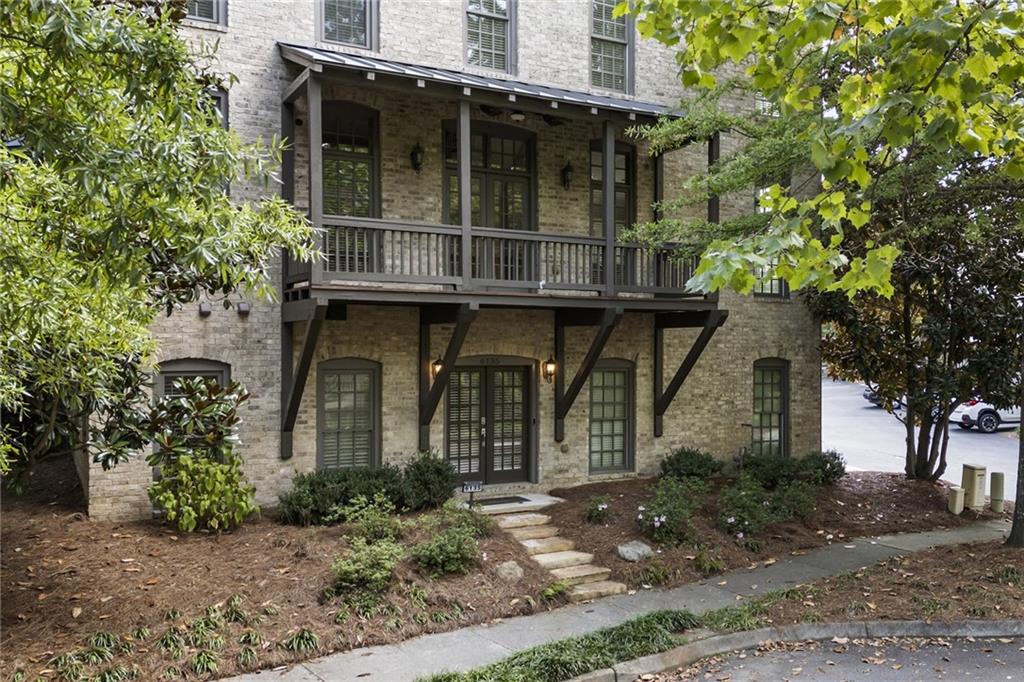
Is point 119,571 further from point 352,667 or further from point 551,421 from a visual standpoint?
point 551,421

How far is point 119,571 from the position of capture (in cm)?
875

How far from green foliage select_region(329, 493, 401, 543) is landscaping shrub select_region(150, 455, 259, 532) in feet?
4.28

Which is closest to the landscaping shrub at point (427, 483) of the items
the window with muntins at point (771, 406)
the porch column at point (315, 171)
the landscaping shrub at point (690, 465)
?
the porch column at point (315, 171)

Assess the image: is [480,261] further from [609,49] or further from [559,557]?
[609,49]

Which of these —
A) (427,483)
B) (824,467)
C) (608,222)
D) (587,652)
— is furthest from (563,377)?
(587,652)

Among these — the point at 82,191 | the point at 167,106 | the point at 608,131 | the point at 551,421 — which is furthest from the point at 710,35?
the point at 551,421

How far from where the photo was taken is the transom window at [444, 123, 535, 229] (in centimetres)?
1329

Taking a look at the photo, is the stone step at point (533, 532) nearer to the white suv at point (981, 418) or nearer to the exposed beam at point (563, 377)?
the exposed beam at point (563, 377)

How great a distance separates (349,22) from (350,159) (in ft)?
7.18

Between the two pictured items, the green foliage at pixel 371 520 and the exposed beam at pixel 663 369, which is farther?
the exposed beam at pixel 663 369

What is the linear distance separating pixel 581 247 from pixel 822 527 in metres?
5.95

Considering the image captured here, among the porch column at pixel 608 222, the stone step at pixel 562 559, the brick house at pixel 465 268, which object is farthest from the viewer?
the porch column at pixel 608 222

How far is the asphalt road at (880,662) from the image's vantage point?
7.29 metres

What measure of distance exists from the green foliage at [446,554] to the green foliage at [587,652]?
1971mm
